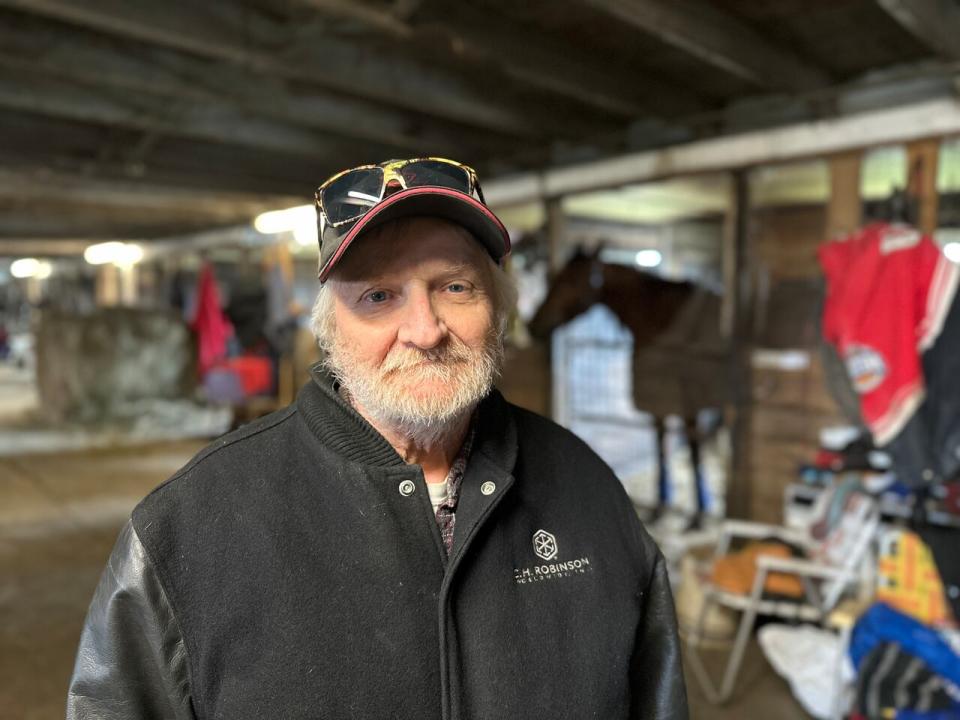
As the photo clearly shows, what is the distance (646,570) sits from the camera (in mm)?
1106

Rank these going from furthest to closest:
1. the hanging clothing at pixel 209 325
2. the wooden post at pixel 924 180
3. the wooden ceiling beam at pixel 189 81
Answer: the hanging clothing at pixel 209 325, the wooden post at pixel 924 180, the wooden ceiling beam at pixel 189 81

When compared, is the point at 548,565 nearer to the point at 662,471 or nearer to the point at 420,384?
the point at 420,384

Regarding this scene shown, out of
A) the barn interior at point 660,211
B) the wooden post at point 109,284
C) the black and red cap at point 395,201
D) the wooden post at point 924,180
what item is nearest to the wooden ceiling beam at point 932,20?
the barn interior at point 660,211

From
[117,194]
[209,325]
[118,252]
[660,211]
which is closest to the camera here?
[117,194]

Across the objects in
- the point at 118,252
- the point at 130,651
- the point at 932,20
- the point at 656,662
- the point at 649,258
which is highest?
the point at 932,20

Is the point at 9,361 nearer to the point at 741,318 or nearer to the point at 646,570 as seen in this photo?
the point at 741,318

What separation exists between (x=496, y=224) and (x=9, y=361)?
1817cm

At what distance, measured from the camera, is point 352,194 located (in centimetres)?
94

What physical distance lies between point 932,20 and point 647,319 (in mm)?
2212

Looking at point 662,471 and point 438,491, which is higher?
point 438,491

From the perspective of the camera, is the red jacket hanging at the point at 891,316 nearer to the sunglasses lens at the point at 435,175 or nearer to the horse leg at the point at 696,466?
the horse leg at the point at 696,466

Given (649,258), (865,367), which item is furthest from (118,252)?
(865,367)

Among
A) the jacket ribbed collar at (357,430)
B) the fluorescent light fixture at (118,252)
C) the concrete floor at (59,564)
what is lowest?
the concrete floor at (59,564)

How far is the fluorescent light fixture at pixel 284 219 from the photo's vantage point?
6349 mm
